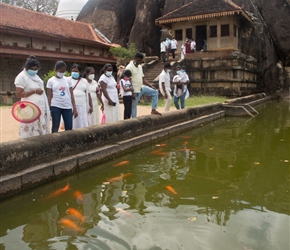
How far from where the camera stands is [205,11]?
67.5 ft

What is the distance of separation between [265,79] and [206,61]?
27.5 ft

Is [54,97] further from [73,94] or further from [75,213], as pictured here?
[75,213]

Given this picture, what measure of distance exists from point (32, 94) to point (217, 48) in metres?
18.2

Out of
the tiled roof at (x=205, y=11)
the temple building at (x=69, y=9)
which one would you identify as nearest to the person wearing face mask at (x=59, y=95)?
the tiled roof at (x=205, y=11)

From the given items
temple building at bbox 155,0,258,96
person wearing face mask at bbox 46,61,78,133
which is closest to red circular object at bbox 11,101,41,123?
person wearing face mask at bbox 46,61,78,133

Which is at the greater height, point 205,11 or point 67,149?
point 205,11

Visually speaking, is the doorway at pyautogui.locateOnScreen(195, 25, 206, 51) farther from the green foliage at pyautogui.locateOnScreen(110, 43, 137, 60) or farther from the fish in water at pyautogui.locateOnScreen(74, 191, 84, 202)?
the fish in water at pyautogui.locateOnScreen(74, 191, 84, 202)

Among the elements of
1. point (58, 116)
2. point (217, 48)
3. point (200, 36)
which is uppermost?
point (200, 36)

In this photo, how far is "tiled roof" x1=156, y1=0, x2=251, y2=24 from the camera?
19.8 meters

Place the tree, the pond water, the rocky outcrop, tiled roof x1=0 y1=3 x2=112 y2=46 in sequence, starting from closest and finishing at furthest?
the pond water < tiled roof x1=0 y1=3 x2=112 y2=46 < the rocky outcrop < the tree


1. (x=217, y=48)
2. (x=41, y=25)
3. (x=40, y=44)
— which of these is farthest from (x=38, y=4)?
(x=217, y=48)

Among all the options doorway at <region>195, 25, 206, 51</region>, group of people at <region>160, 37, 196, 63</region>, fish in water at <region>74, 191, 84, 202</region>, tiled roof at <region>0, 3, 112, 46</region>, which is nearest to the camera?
fish in water at <region>74, 191, 84, 202</region>

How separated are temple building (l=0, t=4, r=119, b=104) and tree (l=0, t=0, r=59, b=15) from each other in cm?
1170

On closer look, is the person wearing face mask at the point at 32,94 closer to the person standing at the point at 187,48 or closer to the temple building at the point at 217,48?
Result: the temple building at the point at 217,48
